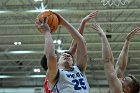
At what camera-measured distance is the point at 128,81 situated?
12.2 feet

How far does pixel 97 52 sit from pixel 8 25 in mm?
6142

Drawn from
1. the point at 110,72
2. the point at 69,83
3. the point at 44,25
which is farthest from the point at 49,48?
the point at 110,72

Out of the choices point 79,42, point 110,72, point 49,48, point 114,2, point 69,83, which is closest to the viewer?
point 49,48

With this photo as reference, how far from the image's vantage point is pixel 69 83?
12.0ft

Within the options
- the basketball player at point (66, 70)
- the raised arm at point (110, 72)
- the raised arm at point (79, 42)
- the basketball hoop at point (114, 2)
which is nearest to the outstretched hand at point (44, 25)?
the basketball player at point (66, 70)

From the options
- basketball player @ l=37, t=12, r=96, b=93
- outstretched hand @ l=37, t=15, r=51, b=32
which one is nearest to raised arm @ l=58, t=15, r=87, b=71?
basketball player @ l=37, t=12, r=96, b=93

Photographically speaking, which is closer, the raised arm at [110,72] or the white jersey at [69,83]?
the raised arm at [110,72]

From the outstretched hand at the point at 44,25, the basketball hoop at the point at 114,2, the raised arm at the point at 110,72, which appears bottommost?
the basketball hoop at the point at 114,2

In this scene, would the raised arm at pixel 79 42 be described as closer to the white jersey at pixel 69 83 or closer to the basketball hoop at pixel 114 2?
the white jersey at pixel 69 83

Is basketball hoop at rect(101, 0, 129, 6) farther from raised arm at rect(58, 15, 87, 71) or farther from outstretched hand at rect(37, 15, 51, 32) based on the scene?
outstretched hand at rect(37, 15, 51, 32)

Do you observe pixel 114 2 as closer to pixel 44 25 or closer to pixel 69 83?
pixel 69 83

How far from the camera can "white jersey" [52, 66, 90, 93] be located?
3.61 meters

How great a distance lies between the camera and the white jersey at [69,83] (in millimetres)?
3607

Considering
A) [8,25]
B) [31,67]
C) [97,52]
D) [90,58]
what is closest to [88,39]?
[97,52]
